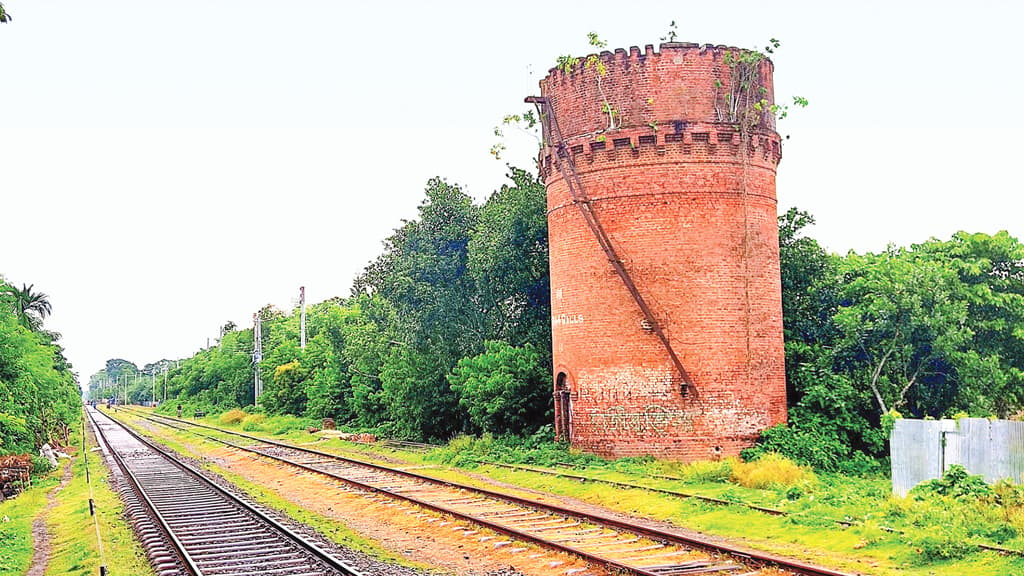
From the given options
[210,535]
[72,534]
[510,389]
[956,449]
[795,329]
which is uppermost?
[795,329]

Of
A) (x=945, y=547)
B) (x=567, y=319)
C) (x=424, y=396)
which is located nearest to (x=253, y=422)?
(x=424, y=396)

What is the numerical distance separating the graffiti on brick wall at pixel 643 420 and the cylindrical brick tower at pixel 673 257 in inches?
1.1

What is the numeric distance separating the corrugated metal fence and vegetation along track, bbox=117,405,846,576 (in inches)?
219

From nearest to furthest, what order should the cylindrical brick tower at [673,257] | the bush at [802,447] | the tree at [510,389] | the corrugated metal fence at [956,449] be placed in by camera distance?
the corrugated metal fence at [956,449]
the bush at [802,447]
the cylindrical brick tower at [673,257]
the tree at [510,389]

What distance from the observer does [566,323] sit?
24.7 metres

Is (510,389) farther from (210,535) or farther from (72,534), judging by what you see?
(210,535)

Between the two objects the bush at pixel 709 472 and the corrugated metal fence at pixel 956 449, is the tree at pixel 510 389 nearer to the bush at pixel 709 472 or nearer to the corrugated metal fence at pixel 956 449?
the bush at pixel 709 472

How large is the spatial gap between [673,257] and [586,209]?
Answer: 2548mm

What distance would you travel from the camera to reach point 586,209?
24.1 meters

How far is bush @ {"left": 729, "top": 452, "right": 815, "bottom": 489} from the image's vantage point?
1878 cm

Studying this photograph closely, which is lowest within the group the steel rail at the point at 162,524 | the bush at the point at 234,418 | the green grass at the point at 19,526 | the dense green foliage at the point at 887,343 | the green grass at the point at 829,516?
the bush at the point at 234,418

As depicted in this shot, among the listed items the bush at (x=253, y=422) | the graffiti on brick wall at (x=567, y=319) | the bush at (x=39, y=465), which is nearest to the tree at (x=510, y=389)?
the graffiti on brick wall at (x=567, y=319)

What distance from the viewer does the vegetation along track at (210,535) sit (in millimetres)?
12133

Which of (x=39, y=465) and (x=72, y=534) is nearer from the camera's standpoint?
(x=72, y=534)
